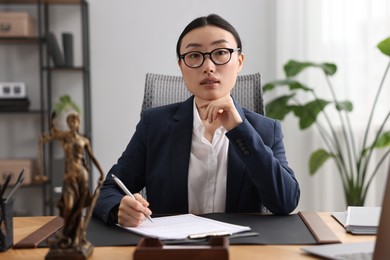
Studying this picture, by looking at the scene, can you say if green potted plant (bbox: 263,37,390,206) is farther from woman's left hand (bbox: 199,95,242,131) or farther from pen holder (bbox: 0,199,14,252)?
pen holder (bbox: 0,199,14,252)

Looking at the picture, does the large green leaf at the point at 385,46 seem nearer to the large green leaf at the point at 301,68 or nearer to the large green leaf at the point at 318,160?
the large green leaf at the point at 301,68

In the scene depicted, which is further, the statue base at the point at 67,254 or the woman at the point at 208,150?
the woman at the point at 208,150

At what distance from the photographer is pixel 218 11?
3771 millimetres

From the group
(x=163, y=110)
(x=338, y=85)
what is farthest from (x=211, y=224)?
(x=338, y=85)

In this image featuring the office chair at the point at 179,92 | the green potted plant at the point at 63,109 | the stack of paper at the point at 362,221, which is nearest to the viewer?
the stack of paper at the point at 362,221

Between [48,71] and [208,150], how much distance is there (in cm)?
228

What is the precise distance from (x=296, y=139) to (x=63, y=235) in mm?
2804

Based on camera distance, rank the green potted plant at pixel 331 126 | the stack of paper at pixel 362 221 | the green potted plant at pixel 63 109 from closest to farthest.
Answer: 1. the stack of paper at pixel 362 221
2. the green potted plant at pixel 331 126
3. the green potted plant at pixel 63 109

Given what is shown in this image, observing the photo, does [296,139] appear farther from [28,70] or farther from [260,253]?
[260,253]

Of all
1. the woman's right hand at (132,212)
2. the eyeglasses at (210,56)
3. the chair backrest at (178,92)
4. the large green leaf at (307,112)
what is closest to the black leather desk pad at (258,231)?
the woman's right hand at (132,212)

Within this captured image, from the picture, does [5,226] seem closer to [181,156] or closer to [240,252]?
[240,252]

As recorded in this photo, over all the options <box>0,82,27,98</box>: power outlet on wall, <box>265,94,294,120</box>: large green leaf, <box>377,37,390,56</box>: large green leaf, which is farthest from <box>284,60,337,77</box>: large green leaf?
<box>0,82,27,98</box>: power outlet on wall

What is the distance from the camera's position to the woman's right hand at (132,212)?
128cm

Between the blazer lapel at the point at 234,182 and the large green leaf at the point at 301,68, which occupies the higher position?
the large green leaf at the point at 301,68
